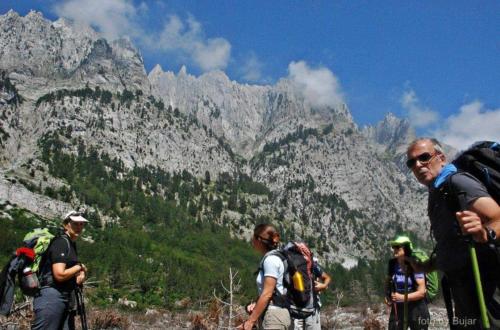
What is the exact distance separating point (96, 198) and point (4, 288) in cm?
11464

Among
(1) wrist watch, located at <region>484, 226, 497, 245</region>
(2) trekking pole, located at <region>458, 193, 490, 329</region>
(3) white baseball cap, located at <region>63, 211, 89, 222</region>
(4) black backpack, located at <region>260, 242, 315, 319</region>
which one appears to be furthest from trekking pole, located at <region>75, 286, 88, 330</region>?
(1) wrist watch, located at <region>484, 226, 497, 245</region>

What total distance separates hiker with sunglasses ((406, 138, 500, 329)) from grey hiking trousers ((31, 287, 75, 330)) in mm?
4226

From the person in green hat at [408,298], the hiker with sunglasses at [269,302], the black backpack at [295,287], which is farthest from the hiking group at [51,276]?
the person in green hat at [408,298]

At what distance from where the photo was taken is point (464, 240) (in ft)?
9.57

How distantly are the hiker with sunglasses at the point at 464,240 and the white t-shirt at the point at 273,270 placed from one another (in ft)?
5.29

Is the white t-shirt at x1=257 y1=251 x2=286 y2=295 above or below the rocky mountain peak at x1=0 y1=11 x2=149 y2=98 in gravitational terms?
below

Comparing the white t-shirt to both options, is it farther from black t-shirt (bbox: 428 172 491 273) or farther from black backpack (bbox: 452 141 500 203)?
black backpack (bbox: 452 141 500 203)

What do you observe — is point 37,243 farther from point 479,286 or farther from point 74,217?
point 479,286

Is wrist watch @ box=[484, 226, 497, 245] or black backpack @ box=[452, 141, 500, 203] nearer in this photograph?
wrist watch @ box=[484, 226, 497, 245]

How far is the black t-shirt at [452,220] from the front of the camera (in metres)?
2.92

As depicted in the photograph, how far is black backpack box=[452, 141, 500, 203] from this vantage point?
2943mm

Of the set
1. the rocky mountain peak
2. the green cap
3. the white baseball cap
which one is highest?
the rocky mountain peak

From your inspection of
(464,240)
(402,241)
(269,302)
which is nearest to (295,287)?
(269,302)

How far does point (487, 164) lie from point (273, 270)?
2.30 metres
